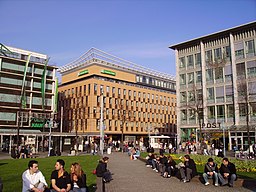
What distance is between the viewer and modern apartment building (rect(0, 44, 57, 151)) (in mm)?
57531

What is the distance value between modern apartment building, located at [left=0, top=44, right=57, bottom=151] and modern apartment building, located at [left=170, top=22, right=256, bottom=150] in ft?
95.2

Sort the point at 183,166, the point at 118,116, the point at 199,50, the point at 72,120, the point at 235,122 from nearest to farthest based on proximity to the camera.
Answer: the point at 183,166
the point at 235,122
the point at 199,50
the point at 118,116
the point at 72,120

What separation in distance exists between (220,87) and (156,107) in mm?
40202

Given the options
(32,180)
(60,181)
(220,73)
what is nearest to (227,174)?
(60,181)

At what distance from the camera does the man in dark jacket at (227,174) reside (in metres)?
12.3

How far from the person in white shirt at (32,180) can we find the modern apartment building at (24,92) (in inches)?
1881

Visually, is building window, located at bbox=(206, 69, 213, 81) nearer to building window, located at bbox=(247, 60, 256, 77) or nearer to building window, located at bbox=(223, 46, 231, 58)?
building window, located at bbox=(223, 46, 231, 58)

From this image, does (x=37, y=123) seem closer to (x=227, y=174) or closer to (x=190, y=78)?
(x=190, y=78)

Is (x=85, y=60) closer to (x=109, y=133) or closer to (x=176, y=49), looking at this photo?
(x=109, y=133)

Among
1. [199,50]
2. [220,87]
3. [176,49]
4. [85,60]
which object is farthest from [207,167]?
[85,60]

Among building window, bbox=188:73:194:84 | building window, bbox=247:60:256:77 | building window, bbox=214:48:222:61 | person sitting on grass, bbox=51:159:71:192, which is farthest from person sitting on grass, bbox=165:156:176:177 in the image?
building window, bbox=188:73:194:84

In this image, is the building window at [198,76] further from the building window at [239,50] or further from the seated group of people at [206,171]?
the seated group of people at [206,171]

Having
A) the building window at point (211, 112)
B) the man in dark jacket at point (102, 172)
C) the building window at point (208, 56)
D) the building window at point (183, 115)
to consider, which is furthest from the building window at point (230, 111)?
the man in dark jacket at point (102, 172)

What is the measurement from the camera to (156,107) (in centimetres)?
8956
